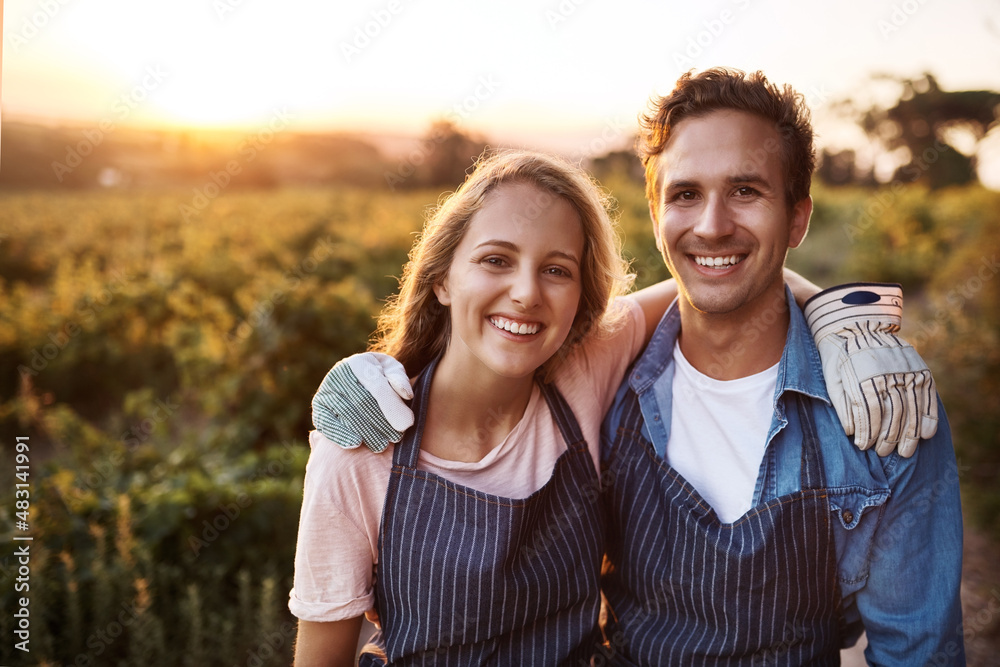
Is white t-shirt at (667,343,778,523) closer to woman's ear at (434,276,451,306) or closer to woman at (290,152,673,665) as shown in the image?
woman at (290,152,673,665)

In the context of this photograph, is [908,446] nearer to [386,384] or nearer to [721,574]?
[721,574]

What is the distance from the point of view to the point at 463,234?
6.08 ft

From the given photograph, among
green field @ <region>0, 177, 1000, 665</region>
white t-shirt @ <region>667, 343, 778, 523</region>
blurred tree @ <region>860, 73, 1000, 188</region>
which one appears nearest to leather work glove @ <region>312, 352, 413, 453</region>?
green field @ <region>0, 177, 1000, 665</region>

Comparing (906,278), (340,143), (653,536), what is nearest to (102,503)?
(653,536)

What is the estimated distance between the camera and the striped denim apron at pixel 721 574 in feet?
5.64

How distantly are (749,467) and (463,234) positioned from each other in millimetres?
1065

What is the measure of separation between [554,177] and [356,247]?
7.06 metres

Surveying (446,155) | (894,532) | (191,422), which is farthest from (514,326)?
(446,155)

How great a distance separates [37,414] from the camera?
4352 millimetres

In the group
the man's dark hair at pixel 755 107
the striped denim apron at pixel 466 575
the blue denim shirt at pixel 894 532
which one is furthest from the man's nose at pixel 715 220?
the striped denim apron at pixel 466 575

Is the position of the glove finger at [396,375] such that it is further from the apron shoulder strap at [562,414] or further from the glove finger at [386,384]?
the apron shoulder strap at [562,414]

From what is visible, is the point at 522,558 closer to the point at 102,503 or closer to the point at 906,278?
the point at 102,503

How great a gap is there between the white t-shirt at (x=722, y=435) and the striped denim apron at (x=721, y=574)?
0.21 ft

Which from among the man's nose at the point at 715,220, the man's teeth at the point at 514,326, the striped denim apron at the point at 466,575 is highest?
the man's nose at the point at 715,220
